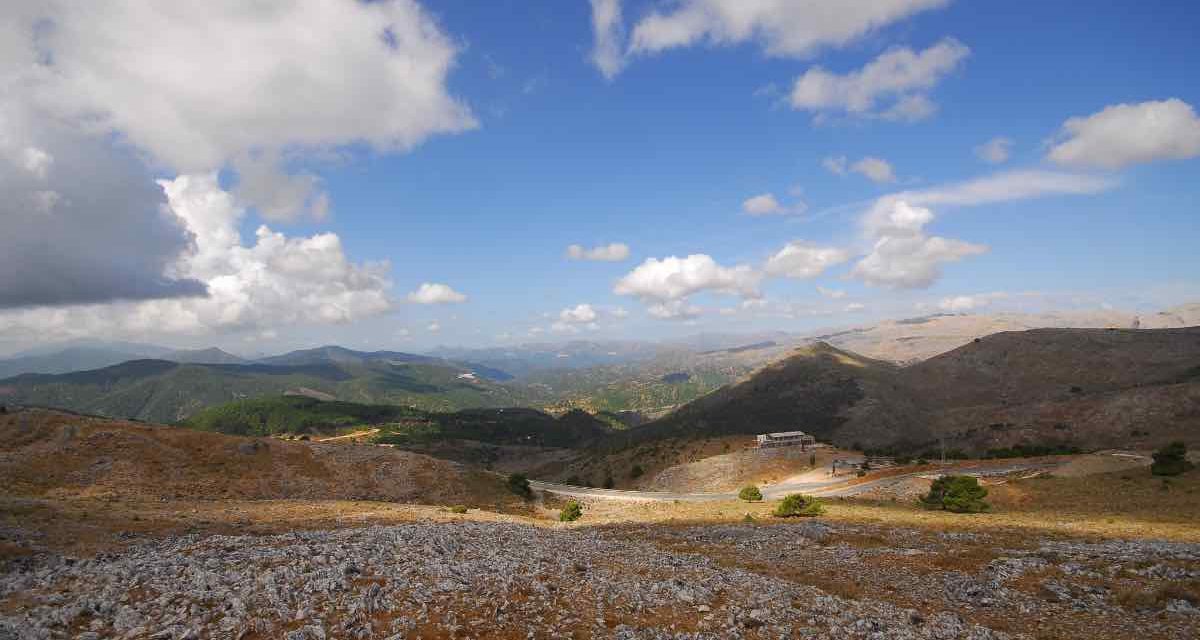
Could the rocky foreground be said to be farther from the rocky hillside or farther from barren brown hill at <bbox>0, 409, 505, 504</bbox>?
the rocky hillside

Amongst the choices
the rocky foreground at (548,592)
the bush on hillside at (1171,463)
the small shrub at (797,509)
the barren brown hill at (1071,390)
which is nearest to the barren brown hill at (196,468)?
the rocky foreground at (548,592)

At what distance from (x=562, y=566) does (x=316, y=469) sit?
45231 mm

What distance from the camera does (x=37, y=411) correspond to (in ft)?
176

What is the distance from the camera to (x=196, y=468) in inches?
1912

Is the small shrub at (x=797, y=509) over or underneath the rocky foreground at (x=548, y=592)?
underneath

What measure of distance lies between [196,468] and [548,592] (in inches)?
1889

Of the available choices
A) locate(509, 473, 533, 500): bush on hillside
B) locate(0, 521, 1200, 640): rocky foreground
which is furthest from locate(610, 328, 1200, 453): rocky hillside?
locate(0, 521, 1200, 640): rocky foreground

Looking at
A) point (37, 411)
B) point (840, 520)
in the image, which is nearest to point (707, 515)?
point (840, 520)

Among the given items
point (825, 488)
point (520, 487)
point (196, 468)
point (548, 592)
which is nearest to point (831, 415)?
point (825, 488)

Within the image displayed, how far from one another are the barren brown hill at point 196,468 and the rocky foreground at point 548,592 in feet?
92.8

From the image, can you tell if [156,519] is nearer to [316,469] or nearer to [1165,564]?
[316,469]

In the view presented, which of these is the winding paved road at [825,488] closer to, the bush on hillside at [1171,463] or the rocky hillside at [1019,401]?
the bush on hillside at [1171,463]

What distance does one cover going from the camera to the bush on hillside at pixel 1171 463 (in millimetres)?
43406

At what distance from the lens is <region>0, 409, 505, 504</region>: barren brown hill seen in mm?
42688
